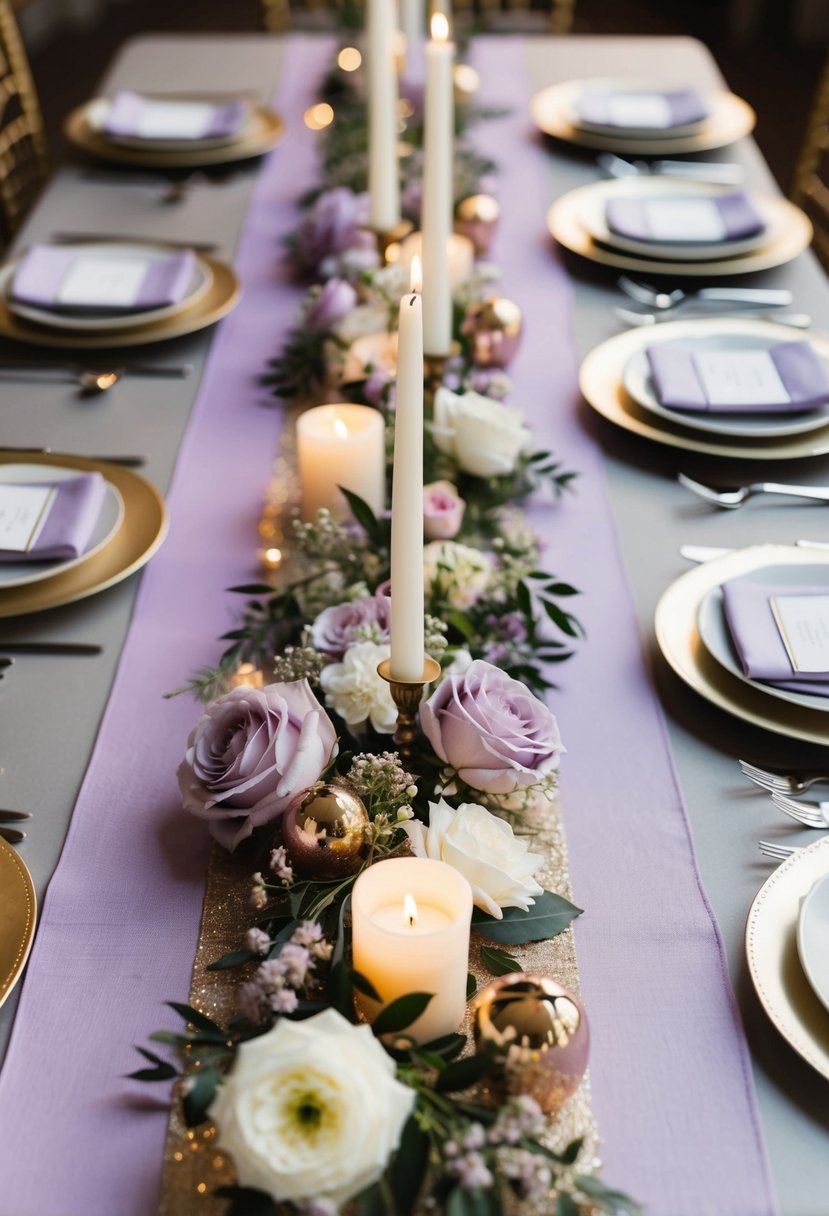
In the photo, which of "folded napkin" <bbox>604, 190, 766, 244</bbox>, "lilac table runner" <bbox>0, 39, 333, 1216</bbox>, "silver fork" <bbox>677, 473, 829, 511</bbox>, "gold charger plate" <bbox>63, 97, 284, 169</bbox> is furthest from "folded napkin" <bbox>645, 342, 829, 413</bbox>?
"gold charger plate" <bbox>63, 97, 284, 169</bbox>

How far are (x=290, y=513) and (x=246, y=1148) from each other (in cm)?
87

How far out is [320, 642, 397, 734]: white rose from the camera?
1009 millimetres

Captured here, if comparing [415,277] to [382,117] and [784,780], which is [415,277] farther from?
[382,117]

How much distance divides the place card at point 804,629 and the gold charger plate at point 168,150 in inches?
58.8

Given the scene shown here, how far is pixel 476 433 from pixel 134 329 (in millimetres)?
625

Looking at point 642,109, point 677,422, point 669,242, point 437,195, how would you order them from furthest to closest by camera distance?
1. point 642,109
2. point 669,242
3. point 677,422
4. point 437,195

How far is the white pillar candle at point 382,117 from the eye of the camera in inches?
66.7

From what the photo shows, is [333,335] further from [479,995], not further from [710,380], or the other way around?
[479,995]

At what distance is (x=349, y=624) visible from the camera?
1.10 m

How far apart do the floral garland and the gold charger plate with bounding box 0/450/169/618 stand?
Result: 0.14m

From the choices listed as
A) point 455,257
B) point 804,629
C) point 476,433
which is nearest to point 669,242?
point 455,257

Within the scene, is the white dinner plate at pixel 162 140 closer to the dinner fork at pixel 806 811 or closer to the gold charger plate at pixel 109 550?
the gold charger plate at pixel 109 550

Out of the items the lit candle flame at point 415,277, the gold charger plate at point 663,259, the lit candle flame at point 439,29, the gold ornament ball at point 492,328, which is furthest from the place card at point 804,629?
the gold charger plate at point 663,259

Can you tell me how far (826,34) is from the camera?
5.88m
